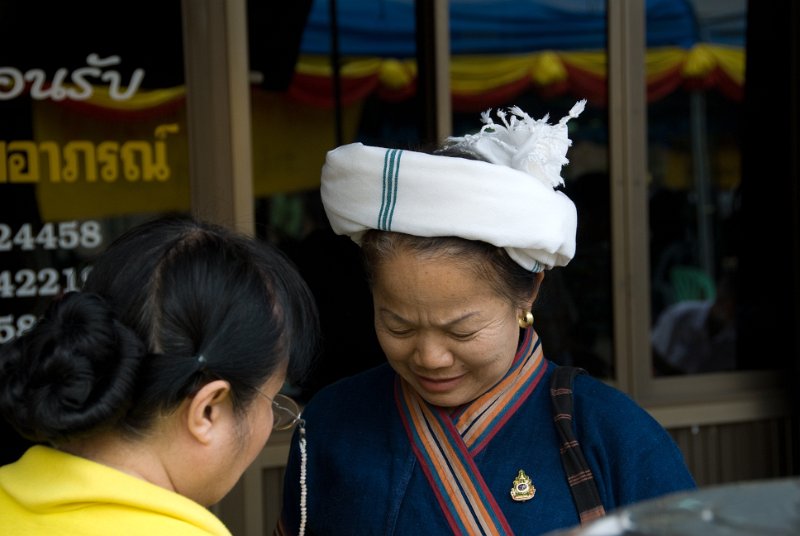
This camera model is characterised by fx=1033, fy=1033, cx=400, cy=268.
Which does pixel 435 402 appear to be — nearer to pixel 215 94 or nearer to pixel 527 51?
pixel 215 94

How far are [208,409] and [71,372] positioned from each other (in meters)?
0.18

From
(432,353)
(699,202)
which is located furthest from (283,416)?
(699,202)

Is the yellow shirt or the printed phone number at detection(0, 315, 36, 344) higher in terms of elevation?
the yellow shirt

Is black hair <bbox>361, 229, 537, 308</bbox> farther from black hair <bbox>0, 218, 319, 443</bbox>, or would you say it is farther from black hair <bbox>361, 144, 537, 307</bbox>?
black hair <bbox>0, 218, 319, 443</bbox>

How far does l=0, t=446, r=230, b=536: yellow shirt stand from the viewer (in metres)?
1.13

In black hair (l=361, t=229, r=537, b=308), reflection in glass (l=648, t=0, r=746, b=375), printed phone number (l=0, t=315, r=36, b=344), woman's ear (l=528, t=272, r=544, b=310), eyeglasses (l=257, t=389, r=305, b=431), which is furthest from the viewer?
reflection in glass (l=648, t=0, r=746, b=375)

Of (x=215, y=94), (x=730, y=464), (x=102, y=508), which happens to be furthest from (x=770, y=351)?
(x=102, y=508)

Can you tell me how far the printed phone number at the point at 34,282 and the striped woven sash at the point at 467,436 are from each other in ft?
6.02

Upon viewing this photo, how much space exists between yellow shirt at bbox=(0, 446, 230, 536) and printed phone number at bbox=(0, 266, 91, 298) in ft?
7.14

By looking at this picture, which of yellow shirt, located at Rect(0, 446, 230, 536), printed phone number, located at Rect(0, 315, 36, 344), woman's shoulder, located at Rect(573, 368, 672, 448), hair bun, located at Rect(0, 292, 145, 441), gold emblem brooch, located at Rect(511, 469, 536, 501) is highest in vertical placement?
hair bun, located at Rect(0, 292, 145, 441)

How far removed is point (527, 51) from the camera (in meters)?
3.88

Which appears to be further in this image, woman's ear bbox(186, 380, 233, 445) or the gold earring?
the gold earring

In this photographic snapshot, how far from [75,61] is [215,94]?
451 mm

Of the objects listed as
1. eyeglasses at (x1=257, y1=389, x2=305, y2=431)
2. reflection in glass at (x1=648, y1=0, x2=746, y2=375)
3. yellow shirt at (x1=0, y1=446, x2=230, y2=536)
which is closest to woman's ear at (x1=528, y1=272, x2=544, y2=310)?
eyeglasses at (x1=257, y1=389, x2=305, y2=431)
